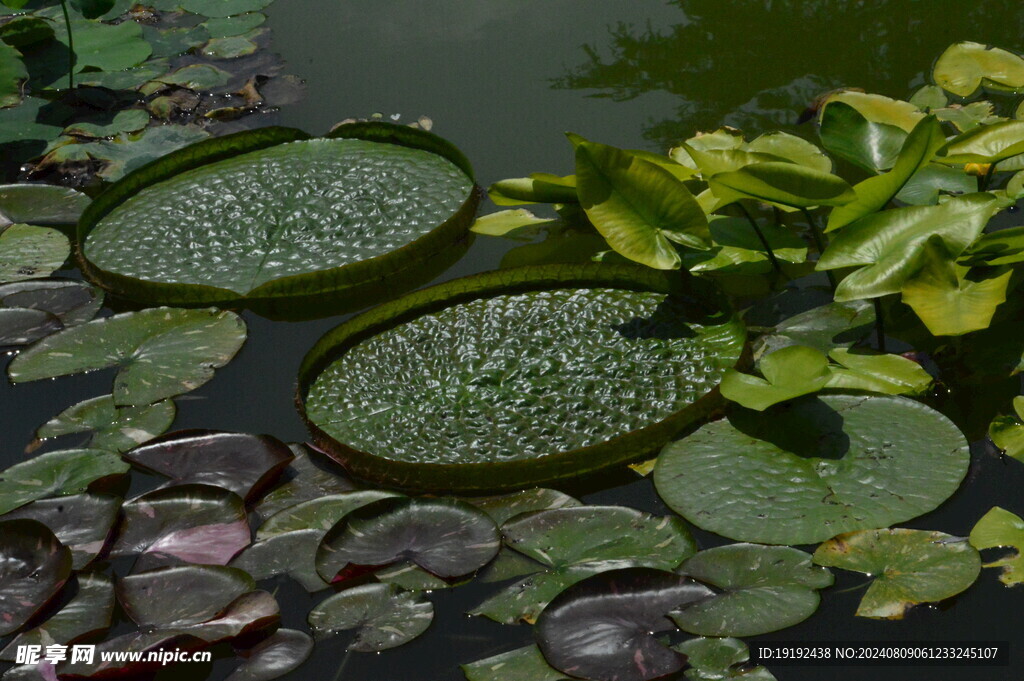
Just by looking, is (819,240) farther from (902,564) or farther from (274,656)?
(274,656)

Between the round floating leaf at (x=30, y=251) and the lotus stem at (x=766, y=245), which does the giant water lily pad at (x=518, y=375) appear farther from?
the round floating leaf at (x=30, y=251)

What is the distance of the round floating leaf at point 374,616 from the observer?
157 centimetres

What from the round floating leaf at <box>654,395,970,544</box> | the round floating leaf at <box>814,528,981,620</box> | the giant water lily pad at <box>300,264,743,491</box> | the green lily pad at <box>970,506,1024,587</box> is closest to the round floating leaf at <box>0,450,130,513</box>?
the giant water lily pad at <box>300,264,743,491</box>

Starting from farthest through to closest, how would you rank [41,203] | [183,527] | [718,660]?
[41,203] < [183,527] < [718,660]

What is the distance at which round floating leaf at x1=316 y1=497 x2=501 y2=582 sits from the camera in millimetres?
1678

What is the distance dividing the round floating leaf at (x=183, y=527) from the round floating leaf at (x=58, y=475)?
113 mm

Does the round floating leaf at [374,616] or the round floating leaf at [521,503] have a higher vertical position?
the round floating leaf at [521,503]

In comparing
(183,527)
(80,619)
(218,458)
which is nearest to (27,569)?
(80,619)

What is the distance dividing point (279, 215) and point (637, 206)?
1.00m

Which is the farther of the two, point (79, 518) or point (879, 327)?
point (879, 327)

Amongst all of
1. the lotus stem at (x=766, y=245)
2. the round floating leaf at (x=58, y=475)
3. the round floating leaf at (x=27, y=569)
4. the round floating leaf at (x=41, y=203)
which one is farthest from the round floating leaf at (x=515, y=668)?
the round floating leaf at (x=41, y=203)

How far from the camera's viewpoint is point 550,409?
1937mm

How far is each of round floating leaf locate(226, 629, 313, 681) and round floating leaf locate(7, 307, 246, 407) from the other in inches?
29.5

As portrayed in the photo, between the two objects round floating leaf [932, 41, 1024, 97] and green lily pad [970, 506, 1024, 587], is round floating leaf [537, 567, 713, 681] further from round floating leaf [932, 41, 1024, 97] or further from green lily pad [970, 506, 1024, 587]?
round floating leaf [932, 41, 1024, 97]
